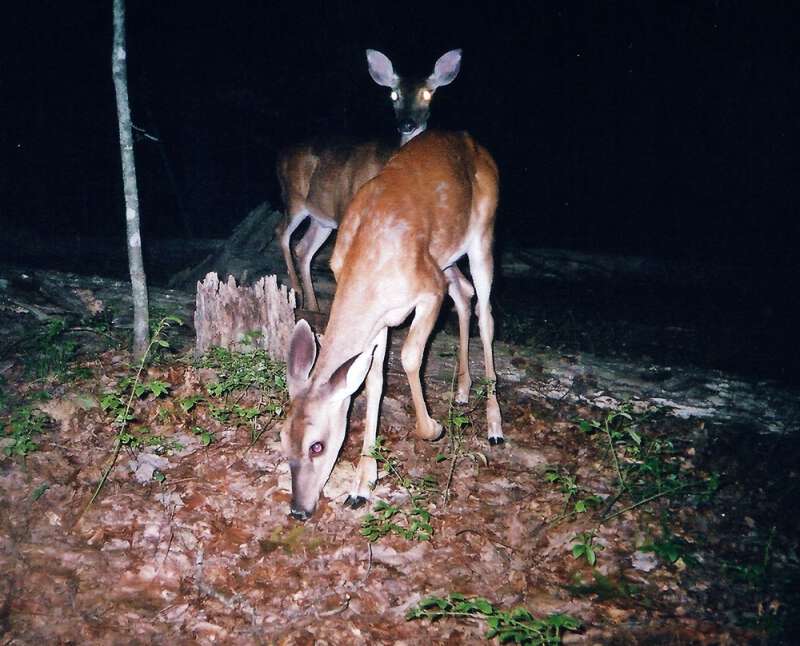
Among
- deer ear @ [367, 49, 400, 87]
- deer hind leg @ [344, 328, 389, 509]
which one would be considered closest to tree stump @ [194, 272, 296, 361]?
deer hind leg @ [344, 328, 389, 509]

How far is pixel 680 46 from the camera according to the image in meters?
17.5

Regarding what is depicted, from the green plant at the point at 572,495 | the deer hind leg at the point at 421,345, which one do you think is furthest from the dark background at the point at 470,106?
the green plant at the point at 572,495

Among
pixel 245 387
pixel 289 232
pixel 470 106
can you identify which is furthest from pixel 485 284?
pixel 470 106

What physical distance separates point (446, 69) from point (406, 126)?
3.38ft

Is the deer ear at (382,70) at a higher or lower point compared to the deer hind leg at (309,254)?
higher

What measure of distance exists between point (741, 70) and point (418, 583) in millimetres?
19214

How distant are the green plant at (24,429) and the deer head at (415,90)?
17.4 feet

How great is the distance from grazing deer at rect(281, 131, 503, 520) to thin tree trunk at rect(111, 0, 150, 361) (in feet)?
6.25

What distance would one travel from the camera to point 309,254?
29.4ft

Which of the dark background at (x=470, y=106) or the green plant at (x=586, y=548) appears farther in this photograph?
the dark background at (x=470, y=106)

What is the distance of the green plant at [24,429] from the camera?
4215 mm

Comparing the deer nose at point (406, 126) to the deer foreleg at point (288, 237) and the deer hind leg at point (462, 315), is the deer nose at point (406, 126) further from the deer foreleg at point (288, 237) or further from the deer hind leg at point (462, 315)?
the deer hind leg at point (462, 315)

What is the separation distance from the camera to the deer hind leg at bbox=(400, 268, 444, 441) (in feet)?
15.2

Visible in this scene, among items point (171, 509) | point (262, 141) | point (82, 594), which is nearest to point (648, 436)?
point (171, 509)
